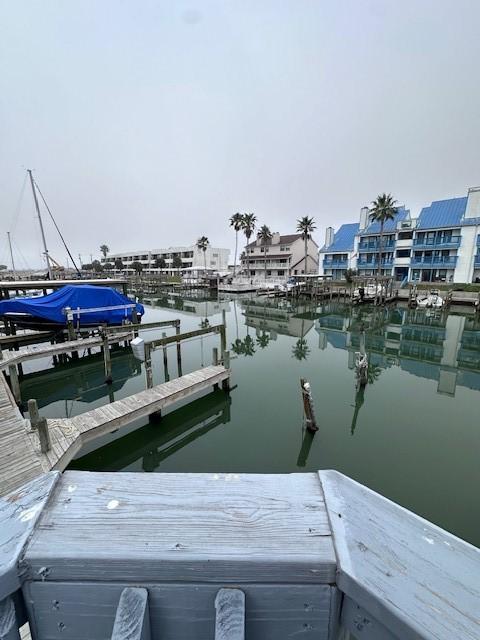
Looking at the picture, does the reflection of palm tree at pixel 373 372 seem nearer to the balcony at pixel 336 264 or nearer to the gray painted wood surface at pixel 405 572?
the gray painted wood surface at pixel 405 572

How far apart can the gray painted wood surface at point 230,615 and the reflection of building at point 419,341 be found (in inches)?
561

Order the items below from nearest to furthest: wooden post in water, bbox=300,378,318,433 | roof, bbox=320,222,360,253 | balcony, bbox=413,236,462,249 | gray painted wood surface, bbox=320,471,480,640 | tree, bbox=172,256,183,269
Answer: gray painted wood surface, bbox=320,471,480,640
wooden post in water, bbox=300,378,318,433
balcony, bbox=413,236,462,249
roof, bbox=320,222,360,253
tree, bbox=172,256,183,269

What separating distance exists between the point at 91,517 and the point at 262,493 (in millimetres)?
574

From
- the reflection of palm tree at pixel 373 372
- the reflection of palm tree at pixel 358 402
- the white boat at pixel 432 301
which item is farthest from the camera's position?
the white boat at pixel 432 301

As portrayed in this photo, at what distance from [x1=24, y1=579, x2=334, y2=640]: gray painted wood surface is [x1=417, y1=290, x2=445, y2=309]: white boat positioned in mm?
39259

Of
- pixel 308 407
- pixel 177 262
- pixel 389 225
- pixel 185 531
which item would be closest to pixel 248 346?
pixel 308 407

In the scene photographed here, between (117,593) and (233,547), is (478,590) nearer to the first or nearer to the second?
(233,547)

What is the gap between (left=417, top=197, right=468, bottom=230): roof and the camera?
41656 millimetres

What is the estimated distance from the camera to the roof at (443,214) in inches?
1640

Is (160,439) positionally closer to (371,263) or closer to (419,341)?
(419,341)

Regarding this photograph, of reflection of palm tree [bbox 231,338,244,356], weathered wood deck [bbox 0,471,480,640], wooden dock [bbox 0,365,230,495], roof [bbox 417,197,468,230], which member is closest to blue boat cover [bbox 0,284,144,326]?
wooden dock [bbox 0,365,230,495]

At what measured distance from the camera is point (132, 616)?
31.4 inches

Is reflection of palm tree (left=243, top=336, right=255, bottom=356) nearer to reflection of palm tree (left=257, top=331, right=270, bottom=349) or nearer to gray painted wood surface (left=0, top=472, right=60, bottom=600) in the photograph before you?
reflection of palm tree (left=257, top=331, right=270, bottom=349)

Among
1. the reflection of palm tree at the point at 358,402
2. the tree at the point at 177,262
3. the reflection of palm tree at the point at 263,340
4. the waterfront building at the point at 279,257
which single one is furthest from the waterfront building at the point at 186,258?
the reflection of palm tree at the point at 358,402
